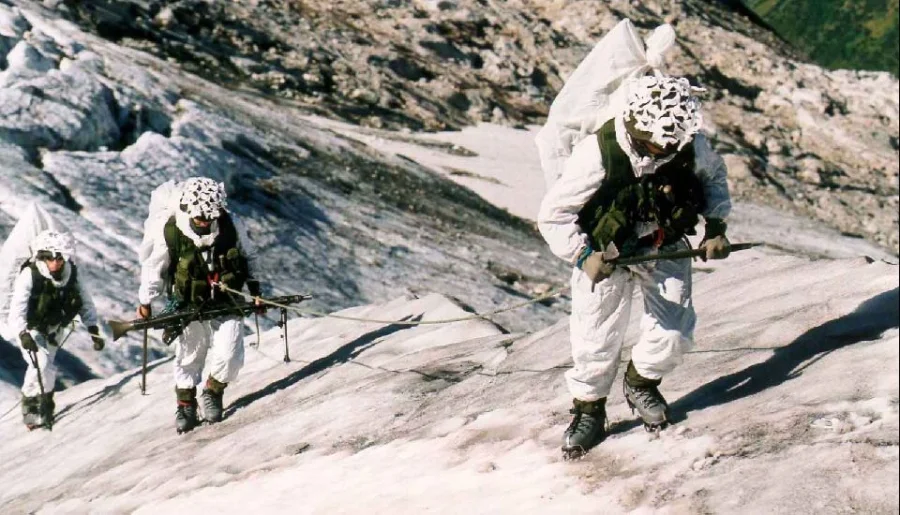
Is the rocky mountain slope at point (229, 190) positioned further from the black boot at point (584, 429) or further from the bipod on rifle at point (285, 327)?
the black boot at point (584, 429)

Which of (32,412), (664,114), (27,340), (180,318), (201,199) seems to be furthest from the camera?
(32,412)

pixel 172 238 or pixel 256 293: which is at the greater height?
pixel 172 238

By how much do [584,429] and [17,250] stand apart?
10.5 m

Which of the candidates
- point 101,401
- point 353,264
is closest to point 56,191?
point 353,264

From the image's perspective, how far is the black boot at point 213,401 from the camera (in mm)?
11680

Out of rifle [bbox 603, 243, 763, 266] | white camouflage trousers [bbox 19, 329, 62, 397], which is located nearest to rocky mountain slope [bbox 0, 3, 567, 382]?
white camouflage trousers [bbox 19, 329, 62, 397]

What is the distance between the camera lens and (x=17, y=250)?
14.8 m

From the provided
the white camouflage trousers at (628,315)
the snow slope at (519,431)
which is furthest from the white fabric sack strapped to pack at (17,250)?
the white camouflage trousers at (628,315)

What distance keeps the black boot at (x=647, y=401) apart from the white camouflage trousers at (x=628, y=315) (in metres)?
0.17

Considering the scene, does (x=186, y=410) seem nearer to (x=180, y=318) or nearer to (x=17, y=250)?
(x=180, y=318)

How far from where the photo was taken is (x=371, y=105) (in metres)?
54.2

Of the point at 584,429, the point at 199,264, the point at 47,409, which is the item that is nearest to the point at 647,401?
the point at 584,429

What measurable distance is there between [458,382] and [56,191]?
17.0m

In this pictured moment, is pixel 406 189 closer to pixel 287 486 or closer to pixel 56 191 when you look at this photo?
pixel 56 191
